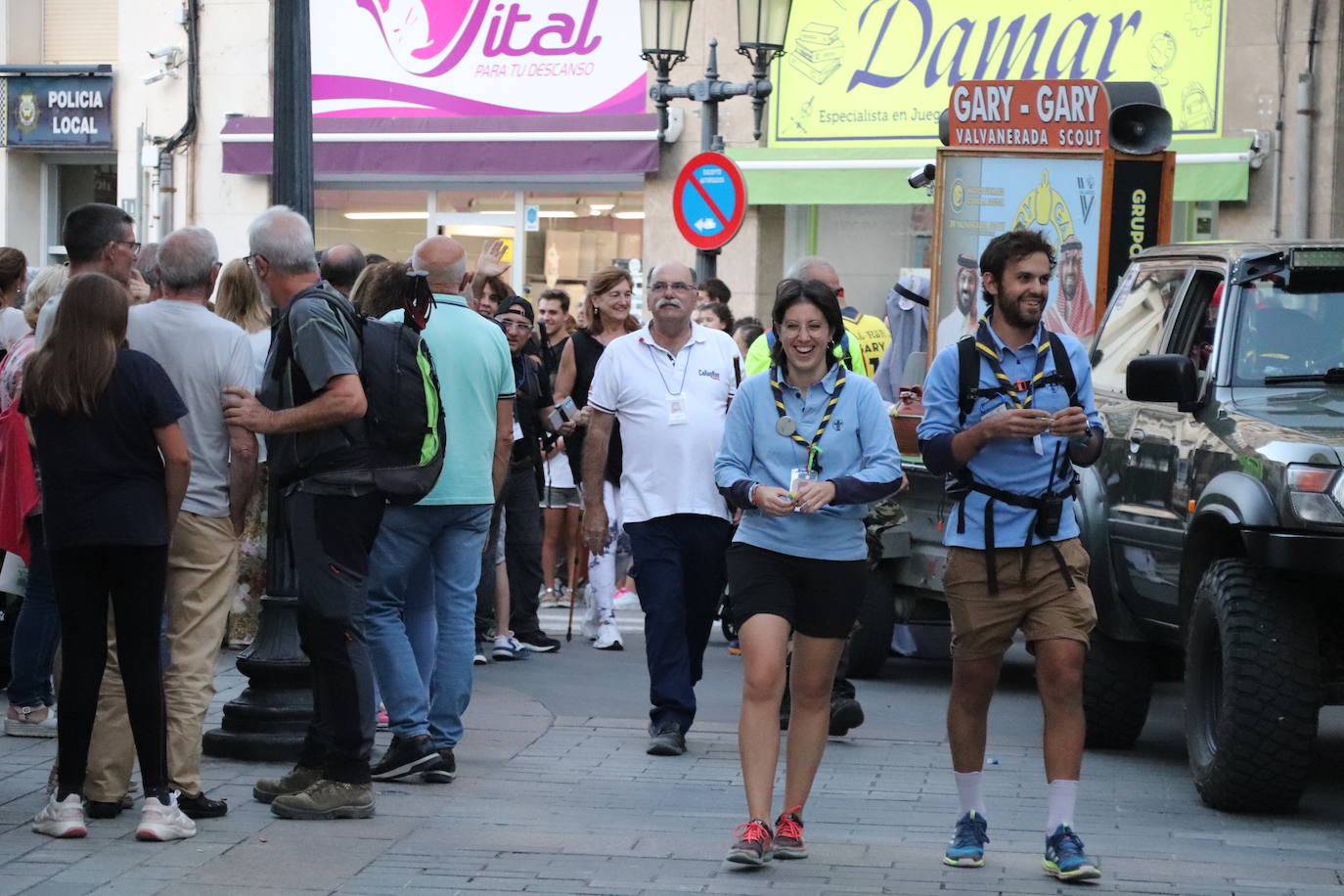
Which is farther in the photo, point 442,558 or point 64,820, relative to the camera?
point 442,558

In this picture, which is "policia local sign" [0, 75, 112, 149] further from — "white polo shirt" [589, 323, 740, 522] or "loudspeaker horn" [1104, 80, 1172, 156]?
"white polo shirt" [589, 323, 740, 522]

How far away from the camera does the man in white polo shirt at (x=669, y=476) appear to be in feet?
26.2

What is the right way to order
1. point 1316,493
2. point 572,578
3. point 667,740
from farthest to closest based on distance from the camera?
1. point 572,578
2. point 667,740
3. point 1316,493

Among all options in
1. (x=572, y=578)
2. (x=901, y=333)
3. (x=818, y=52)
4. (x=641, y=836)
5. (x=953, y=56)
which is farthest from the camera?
(x=818, y=52)

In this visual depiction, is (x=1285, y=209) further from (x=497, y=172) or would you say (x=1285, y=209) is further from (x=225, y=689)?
(x=225, y=689)

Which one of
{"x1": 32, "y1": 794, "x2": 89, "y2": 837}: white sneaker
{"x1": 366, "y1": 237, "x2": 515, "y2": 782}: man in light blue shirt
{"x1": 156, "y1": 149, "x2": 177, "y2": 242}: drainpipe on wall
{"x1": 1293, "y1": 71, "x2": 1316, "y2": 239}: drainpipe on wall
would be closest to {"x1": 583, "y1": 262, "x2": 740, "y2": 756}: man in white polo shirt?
{"x1": 366, "y1": 237, "x2": 515, "y2": 782}: man in light blue shirt

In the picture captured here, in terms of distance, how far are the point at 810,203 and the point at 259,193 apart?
6449 mm

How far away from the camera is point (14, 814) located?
21.1 ft

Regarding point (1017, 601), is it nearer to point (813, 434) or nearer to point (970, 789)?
point (970, 789)

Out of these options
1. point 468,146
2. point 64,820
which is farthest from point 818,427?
point 468,146

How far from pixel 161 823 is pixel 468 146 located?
15280 millimetres

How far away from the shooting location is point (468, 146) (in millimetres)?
20719

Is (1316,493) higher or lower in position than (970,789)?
higher

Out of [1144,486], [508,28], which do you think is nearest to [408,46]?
[508,28]
